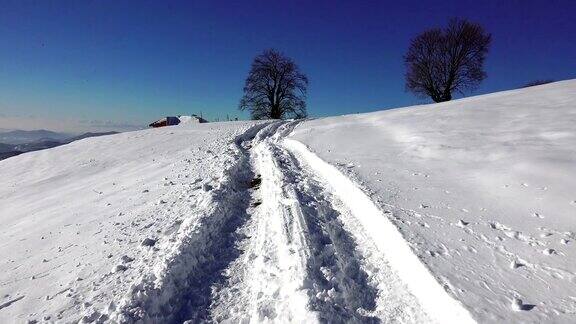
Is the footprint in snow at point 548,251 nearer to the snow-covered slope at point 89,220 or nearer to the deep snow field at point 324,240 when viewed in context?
the deep snow field at point 324,240

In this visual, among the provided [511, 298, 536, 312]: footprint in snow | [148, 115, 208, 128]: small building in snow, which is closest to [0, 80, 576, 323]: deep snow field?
[511, 298, 536, 312]: footprint in snow

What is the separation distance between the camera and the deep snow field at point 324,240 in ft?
10.4

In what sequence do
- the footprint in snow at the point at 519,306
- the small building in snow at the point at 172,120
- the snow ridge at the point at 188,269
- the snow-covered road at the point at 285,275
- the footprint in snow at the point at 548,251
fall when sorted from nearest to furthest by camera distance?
the footprint in snow at the point at 519,306
the snow-covered road at the point at 285,275
the snow ridge at the point at 188,269
the footprint in snow at the point at 548,251
the small building in snow at the point at 172,120

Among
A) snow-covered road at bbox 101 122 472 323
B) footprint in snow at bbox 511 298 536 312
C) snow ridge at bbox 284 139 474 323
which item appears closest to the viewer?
footprint in snow at bbox 511 298 536 312

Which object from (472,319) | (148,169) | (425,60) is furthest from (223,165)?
(425,60)

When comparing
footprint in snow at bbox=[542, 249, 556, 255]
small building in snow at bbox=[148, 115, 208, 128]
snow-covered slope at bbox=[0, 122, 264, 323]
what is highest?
small building in snow at bbox=[148, 115, 208, 128]

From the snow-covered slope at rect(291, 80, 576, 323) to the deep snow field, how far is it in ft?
0.07

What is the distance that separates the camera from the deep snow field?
3.18 m

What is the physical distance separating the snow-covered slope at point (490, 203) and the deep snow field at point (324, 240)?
0.02m

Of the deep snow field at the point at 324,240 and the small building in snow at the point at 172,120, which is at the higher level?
the small building in snow at the point at 172,120

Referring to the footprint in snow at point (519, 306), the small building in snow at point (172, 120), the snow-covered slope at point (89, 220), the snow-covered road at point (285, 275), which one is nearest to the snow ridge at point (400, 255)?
the snow-covered road at point (285, 275)

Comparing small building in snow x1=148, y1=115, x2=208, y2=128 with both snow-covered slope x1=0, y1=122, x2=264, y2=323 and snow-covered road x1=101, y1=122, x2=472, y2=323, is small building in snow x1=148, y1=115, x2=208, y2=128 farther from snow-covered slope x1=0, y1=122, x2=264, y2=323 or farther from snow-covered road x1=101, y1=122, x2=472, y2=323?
snow-covered road x1=101, y1=122, x2=472, y2=323

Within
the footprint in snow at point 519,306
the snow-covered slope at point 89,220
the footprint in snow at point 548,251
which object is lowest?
the snow-covered slope at point 89,220

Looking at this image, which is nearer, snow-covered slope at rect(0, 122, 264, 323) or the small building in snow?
snow-covered slope at rect(0, 122, 264, 323)
